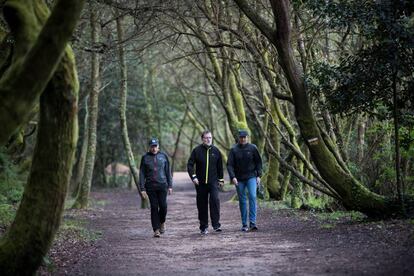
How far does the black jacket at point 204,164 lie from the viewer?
1483cm

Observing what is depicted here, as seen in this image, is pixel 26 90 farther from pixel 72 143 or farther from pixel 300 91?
pixel 300 91

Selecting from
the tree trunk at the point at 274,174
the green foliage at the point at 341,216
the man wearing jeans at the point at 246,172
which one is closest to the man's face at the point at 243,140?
the man wearing jeans at the point at 246,172

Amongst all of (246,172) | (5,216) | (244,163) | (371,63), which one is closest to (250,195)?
(246,172)

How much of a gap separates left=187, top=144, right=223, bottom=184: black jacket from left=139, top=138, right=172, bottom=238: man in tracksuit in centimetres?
62

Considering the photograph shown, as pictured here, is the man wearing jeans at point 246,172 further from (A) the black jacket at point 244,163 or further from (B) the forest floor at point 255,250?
(B) the forest floor at point 255,250

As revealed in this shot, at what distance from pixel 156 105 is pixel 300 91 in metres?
28.8

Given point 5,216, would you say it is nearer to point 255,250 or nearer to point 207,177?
point 207,177

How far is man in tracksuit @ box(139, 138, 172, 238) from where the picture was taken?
14594mm

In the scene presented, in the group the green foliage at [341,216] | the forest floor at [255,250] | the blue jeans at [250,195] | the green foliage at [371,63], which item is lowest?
the forest floor at [255,250]

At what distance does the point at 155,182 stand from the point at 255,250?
4093 mm

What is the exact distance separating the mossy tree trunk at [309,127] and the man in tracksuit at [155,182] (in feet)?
10.9

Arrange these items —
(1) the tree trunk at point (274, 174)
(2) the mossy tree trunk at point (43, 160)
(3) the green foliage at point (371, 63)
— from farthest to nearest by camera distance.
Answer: (1) the tree trunk at point (274, 174), (3) the green foliage at point (371, 63), (2) the mossy tree trunk at point (43, 160)

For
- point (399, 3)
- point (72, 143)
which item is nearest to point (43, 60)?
point (72, 143)

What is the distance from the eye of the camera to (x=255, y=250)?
11.2 m
